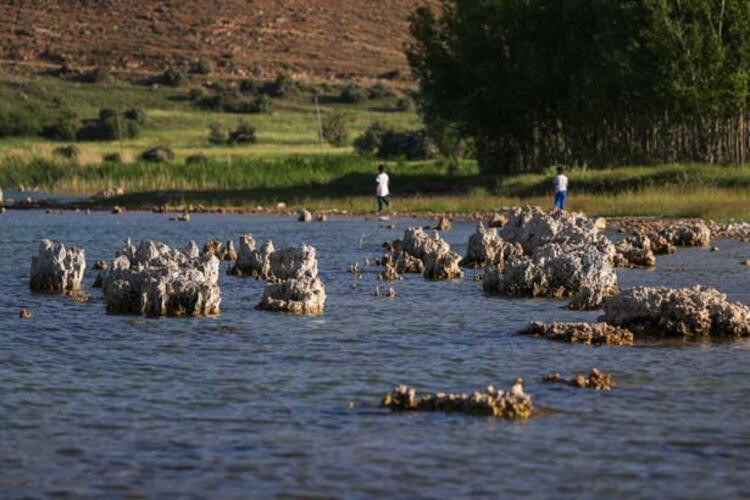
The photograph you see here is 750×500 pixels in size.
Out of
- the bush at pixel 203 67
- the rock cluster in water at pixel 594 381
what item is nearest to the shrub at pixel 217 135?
the bush at pixel 203 67

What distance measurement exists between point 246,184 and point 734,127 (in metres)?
22.2

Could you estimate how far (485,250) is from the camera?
1239 inches

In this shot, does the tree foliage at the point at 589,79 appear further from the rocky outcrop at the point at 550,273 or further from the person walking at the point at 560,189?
the rocky outcrop at the point at 550,273

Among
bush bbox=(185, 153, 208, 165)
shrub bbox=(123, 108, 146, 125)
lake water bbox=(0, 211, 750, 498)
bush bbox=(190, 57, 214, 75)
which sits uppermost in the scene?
bush bbox=(190, 57, 214, 75)

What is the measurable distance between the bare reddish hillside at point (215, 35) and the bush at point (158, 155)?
5030cm

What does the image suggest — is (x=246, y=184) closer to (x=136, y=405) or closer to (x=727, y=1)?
(x=727, y=1)

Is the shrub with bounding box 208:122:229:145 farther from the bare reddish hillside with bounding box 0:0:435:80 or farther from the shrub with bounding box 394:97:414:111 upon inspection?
the bare reddish hillside with bounding box 0:0:435:80

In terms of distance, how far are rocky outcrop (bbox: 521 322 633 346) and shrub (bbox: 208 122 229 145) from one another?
81700mm

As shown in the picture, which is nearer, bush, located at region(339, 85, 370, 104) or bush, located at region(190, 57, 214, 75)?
bush, located at region(339, 85, 370, 104)

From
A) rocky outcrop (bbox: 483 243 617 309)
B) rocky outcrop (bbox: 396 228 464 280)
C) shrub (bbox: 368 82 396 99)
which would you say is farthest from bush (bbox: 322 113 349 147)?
rocky outcrop (bbox: 483 243 617 309)

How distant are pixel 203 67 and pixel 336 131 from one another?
37.7 meters

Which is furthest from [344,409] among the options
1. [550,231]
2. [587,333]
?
[550,231]

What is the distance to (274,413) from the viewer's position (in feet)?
47.9

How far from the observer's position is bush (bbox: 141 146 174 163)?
284 ft
